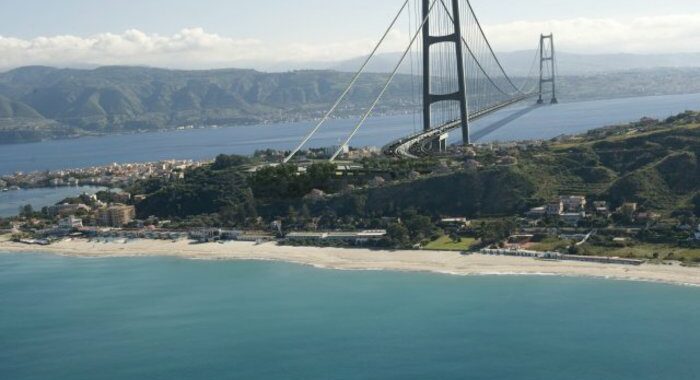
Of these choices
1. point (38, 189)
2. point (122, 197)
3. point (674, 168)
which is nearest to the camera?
point (674, 168)

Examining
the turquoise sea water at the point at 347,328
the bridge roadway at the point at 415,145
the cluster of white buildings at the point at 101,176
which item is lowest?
the cluster of white buildings at the point at 101,176

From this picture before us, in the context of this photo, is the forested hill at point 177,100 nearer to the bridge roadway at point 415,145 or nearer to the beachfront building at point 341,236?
the bridge roadway at point 415,145

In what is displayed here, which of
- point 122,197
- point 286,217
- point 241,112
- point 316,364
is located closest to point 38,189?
point 122,197

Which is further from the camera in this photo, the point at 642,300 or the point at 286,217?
the point at 286,217

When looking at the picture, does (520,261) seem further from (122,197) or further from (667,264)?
(122,197)

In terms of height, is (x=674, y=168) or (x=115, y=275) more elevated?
(x=674, y=168)

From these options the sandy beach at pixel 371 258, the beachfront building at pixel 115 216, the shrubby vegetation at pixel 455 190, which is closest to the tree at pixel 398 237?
the shrubby vegetation at pixel 455 190
